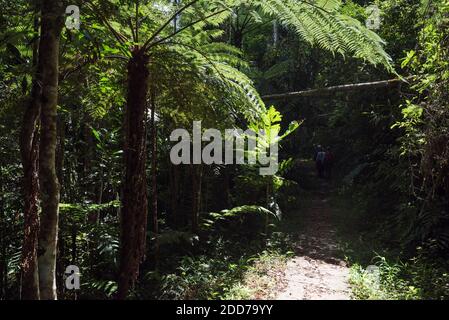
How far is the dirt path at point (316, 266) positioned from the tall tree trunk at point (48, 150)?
3196 millimetres

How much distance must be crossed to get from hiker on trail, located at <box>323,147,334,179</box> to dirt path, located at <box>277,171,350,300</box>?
359 cm

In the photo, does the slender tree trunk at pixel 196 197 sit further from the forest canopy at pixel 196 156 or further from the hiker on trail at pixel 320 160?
the hiker on trail at pixel 320 160

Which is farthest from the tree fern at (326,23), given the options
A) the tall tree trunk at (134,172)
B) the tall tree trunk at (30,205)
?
the tall tree trunk at (30,205)

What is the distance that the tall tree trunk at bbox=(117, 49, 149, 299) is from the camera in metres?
3.58

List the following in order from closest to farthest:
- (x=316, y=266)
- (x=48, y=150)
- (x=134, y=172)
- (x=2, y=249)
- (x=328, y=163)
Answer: (x=48, y=150), (x=134, y=172), (x=2, y=249), (x=316, y=266), (x=328, y=163)

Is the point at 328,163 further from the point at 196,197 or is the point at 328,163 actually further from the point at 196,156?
the point at 196,197

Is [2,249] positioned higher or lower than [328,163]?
lower

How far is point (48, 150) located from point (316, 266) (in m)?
5.08

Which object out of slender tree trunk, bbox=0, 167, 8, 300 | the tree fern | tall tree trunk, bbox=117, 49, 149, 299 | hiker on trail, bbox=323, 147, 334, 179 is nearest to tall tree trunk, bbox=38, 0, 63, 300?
tall tree trunk, bbox=117, 49, 149, 299

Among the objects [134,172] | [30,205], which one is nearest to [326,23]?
[134,172]

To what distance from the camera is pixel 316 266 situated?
258 inches

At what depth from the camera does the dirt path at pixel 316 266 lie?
5.27 metres
